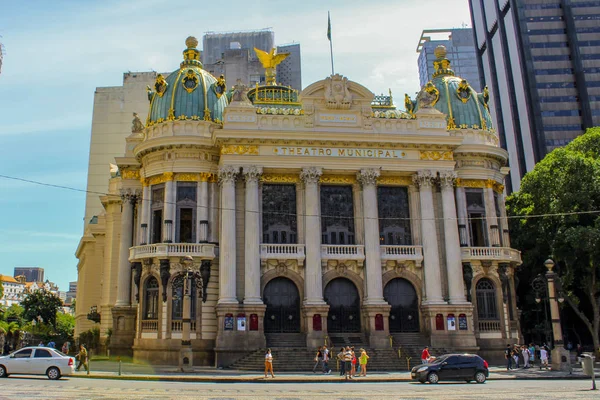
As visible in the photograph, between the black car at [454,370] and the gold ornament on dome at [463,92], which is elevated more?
the gold ornament on dome at [463,92]

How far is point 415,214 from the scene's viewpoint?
4488 centimetres

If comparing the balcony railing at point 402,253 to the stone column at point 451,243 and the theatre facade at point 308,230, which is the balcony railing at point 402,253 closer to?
the theatre facade at point 308,230

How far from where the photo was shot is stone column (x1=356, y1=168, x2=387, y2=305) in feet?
138

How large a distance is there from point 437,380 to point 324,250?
15.9 m

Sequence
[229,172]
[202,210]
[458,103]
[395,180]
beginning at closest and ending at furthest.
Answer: [229,172] → [202,210] → [395,180] → [458,103]

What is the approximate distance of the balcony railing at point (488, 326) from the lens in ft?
146

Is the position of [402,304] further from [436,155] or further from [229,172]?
[229,172]

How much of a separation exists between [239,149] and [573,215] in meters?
25.1

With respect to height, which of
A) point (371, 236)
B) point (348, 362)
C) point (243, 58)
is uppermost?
point (243, 58)

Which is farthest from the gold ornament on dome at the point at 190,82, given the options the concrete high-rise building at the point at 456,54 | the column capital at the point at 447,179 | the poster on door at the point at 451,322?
the concrete high-rise building at the point at 456,54

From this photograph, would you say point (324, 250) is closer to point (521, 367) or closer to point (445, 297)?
point (445, 297)

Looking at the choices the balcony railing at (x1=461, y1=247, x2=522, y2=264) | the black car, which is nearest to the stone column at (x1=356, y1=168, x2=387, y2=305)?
the balcony railing at (x1=461, y1=247, x2=522, y2=264)

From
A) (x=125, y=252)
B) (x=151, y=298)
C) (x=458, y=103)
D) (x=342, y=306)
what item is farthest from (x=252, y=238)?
(x=458, y=103)

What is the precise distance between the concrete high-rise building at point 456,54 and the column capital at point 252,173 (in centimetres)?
11767
